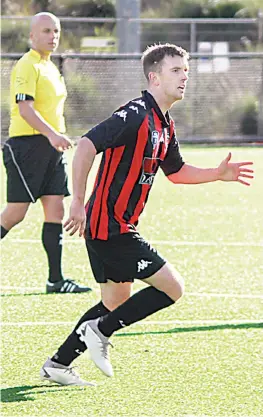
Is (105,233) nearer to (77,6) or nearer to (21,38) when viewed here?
(21,38)

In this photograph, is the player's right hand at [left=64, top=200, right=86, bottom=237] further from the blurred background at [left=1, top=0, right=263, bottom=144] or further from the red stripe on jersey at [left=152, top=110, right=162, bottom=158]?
the blurred background at [left=1, top=0, right=263, bottom=144]

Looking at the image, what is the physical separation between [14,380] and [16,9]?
86.0 ft

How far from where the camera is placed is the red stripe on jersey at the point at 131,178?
554 centimetres

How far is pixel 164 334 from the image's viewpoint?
6.76 meters

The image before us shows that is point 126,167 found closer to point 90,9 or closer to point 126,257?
point 126,257

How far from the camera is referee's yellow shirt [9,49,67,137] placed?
800cm

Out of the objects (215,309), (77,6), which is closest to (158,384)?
(215,309)

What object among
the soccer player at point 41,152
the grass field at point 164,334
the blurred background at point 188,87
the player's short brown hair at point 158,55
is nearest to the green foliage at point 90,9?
the blurred background at point 188,87

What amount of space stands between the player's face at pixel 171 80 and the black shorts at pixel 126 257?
0.76m

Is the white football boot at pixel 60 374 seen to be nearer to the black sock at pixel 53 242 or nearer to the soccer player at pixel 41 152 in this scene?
the soccer player at pixel 41 152

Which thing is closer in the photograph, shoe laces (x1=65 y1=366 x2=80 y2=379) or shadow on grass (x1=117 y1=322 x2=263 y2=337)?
shoe laces (x1=65 y1=366 x2=80 y2=379)

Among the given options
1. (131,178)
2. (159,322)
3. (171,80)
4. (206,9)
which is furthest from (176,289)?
(206,9)

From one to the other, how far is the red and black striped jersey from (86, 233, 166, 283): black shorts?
44mm

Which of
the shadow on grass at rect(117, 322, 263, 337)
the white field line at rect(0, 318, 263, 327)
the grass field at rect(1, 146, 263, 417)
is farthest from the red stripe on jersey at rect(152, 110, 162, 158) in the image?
the white field line at rect(0, 318, 263, 327)
